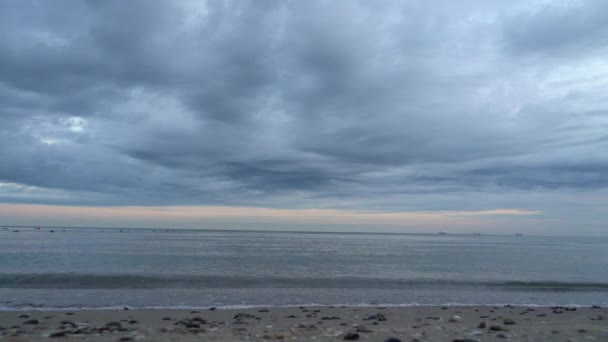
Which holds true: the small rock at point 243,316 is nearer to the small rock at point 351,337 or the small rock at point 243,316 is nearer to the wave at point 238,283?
the small rock at point 351,337

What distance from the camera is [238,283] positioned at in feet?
88.9

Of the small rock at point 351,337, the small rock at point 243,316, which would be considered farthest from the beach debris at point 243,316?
the small rock at point 351,337

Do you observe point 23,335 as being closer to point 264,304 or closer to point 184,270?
point 264,304

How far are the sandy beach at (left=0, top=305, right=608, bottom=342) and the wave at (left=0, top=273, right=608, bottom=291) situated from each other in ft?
26.7

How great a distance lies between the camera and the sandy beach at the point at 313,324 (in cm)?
1120

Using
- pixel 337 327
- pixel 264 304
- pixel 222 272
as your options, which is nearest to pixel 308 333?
pixel 337 327

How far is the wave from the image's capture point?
25.6 m

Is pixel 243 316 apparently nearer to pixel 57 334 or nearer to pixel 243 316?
pixel 243 316

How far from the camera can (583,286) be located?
29.6 m

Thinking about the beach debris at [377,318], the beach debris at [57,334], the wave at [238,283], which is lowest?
the wave at [238,283]

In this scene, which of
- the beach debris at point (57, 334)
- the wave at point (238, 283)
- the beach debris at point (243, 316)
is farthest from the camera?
the wave at point (238, 283)

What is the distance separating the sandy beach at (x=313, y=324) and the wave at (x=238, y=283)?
8138 millimetres

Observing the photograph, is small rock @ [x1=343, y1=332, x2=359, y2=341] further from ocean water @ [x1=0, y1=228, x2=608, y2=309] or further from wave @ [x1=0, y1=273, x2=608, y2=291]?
wave @ [x1=0, y1=273, x2=608, y2=291]

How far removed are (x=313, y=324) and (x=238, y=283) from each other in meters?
14.3
